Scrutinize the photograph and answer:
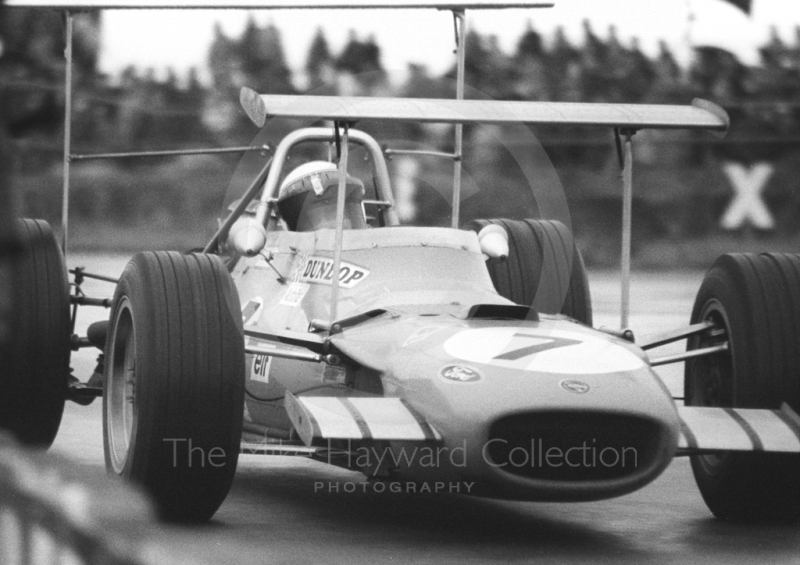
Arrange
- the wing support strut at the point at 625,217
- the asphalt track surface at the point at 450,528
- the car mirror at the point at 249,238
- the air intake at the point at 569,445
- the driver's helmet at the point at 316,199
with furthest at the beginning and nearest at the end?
the driver's helmet at the point at 316,199, the car mirror at the point at 249,238, the wing support strut at the point at 625,217, the asphalt track surface at the point at 450,528, the air intake at the point at 569,445

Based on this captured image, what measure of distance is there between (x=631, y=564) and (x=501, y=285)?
309 centimetres

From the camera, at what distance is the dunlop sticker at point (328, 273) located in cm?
663

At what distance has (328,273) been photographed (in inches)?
260

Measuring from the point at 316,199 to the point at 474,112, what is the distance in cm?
156

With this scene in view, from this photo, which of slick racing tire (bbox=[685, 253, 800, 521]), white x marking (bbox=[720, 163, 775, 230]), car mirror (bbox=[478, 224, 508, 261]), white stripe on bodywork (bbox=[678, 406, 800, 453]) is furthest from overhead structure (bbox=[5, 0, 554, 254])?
white x marking (bbox=[720, 163, 775, 230])

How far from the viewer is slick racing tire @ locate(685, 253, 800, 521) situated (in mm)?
6074

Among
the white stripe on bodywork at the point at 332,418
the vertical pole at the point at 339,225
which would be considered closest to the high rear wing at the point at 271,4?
the vertical pole at the point at 339,225

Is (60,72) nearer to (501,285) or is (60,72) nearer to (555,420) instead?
(501,285)

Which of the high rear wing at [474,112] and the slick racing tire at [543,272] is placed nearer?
the high rear wing at [474,112]

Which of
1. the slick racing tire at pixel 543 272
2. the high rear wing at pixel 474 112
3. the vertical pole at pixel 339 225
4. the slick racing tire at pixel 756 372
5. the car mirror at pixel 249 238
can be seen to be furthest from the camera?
the slick racing tire at pixel 543 272

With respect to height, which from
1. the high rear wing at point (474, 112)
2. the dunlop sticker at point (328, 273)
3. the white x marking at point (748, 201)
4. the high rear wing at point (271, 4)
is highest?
the high rear wing at point (271, 4)

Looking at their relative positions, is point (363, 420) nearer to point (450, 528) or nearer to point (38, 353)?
point (450, 528)

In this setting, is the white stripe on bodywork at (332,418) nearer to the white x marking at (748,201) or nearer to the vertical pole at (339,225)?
the vertical pole at (339,225)

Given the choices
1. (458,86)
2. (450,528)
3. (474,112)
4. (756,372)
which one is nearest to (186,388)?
(450,528)
